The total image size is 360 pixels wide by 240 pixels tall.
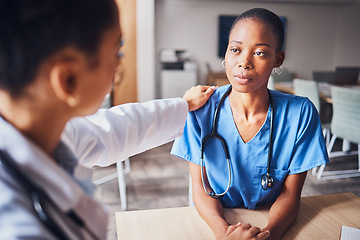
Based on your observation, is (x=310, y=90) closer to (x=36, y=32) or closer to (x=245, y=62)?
(x=245, y=62)

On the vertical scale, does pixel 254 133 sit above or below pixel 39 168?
below

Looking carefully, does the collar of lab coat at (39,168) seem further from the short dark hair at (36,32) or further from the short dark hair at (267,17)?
the short dark hair at (267,17)

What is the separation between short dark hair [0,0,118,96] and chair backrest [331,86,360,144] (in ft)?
8.77

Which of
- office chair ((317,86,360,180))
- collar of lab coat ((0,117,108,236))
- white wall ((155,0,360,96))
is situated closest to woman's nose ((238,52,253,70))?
collar of lab coat ((0,117,108,236))

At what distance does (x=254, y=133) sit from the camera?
1093mm

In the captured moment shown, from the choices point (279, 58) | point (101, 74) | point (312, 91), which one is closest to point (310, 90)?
point (312, 91)

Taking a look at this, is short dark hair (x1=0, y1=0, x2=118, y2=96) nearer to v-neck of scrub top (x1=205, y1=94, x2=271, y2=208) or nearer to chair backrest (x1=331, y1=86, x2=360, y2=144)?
v-neck of scrub top (x1=205, y1=94, x2=271, y2=208)

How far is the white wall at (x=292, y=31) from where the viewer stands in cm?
607

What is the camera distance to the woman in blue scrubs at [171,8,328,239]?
102cm

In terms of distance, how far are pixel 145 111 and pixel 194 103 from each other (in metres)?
0.20

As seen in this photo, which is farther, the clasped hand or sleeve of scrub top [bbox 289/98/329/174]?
sleeve of scrub top [bbox 289/98/329/174]

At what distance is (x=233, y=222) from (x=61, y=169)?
597 millimetres

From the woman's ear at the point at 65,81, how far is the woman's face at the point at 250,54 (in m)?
0.67

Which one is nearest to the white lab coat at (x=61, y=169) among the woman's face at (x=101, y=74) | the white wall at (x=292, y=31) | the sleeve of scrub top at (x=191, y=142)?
the woman's face at (x=101, y=74)
